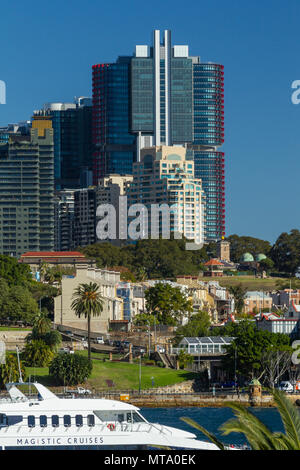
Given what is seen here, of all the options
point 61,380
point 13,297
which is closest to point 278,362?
point 61,380

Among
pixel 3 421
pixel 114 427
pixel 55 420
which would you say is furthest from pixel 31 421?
pixel 114 427

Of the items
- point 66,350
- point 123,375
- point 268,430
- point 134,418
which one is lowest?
point 123,375

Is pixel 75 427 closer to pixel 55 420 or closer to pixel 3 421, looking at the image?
pixel 55 420

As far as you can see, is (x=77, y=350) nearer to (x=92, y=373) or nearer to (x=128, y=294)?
(x=92, y=373)

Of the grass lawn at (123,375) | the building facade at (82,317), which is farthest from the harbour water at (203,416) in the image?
the building facade at (82,317)

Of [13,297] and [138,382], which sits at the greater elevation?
[13,297]

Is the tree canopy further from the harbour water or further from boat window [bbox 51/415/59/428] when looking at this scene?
boat window [bbox 51/415/59/428]

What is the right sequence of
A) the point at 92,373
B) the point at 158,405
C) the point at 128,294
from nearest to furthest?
the point at 158,405, the point at 92,373, the point at 128,294

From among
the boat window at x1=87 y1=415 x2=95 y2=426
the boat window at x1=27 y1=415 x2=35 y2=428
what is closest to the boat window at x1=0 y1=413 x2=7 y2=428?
the boat window at x1=27 y1=415 x2=35 y2=428
